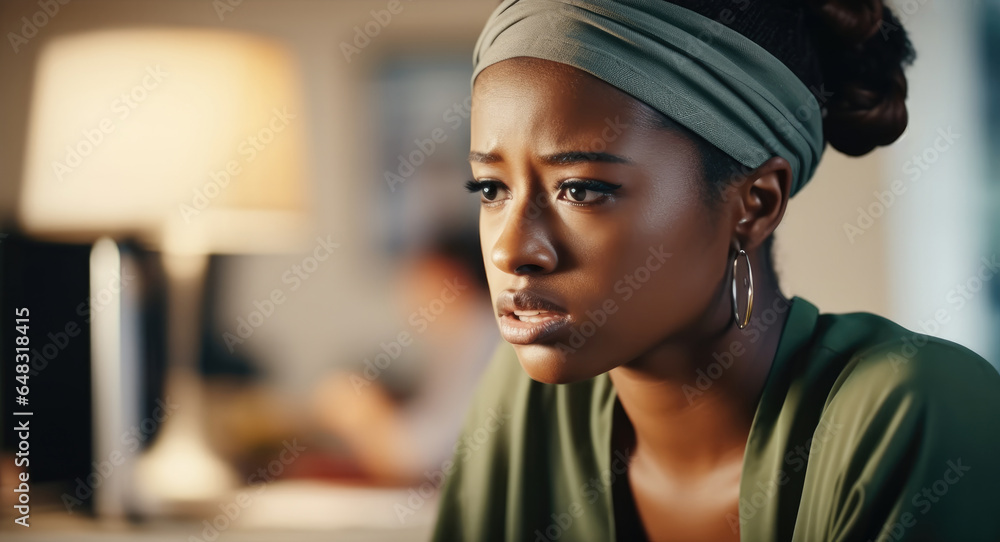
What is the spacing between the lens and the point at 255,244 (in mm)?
1069

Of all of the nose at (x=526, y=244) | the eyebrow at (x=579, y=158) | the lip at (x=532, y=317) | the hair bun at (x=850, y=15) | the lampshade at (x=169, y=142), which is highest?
the lampshade at (x=169, y=142)

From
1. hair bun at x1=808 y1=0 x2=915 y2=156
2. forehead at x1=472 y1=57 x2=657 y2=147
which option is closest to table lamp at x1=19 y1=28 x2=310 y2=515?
forehead at x1=472 y1=57 x2=657 y2=147

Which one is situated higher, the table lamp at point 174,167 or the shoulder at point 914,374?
the table lamp at point 174,167

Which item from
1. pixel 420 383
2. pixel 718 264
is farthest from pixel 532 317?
pixel 420 383

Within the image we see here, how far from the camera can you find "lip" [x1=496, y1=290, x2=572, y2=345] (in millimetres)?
536

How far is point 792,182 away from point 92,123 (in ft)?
2.93

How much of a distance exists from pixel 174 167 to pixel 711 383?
0.80m

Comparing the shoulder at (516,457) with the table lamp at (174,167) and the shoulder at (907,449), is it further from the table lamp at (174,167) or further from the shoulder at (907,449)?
the table lamp at (174,167)

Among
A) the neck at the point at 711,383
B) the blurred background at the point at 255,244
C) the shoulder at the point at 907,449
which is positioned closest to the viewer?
the shoulder at the point at 907,449

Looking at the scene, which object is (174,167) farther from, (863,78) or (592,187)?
(863,78)

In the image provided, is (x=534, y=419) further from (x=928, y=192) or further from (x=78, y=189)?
(x=78, y=189)

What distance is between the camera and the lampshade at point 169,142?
3.34 feet

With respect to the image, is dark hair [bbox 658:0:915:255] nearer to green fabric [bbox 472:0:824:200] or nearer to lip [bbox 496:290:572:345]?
green fabric [bbox 472:0:824:200]

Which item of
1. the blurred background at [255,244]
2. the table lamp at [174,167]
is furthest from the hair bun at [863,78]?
the table lamp at [174,167]
